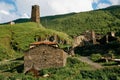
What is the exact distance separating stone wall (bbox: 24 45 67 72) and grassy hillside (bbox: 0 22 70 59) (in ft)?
87.3

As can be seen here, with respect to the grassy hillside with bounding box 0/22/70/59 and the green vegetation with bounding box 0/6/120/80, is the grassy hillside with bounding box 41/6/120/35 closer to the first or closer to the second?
the green vegetation with bounding box 0/6/120/80

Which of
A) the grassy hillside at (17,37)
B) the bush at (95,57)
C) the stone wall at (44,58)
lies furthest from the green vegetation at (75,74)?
the grassy hillside at (17,37)

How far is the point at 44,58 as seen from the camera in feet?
182

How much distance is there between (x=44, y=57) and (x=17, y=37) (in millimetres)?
41721

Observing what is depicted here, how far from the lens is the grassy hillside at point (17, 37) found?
87500 mm

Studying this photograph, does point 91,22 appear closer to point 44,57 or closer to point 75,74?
point 44,57

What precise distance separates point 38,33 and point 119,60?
45.4 m

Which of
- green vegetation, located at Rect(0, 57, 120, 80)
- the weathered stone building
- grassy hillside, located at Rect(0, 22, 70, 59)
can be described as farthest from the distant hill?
green vegetation, located at Rect(0, 57, 120, 80)

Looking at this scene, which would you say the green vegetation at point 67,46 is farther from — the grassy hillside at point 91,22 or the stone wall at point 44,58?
the stone wall at point 44,58

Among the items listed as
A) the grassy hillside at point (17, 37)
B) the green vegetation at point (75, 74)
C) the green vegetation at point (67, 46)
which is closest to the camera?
the green vegetation at point (75, 74)

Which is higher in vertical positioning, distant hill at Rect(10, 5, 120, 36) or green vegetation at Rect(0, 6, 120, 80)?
distant hill at Rect(10, 5, 120, 36)

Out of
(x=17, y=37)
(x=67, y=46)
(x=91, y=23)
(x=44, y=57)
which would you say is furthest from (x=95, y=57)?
(x=91, y=23)

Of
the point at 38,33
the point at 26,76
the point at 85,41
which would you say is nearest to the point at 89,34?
the point at 85,41

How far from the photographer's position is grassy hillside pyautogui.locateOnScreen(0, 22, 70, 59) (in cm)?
8750
